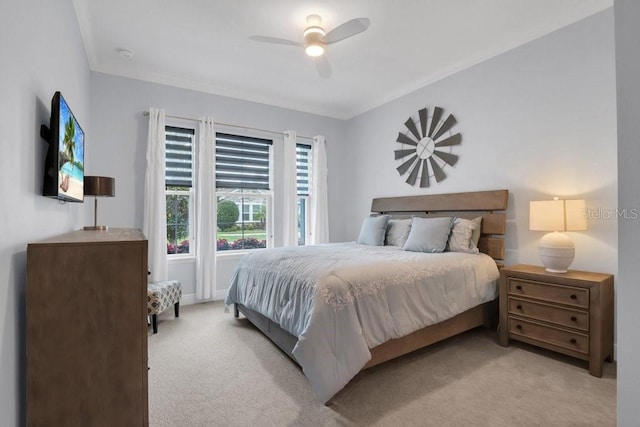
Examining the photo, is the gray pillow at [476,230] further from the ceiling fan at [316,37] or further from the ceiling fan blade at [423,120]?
the ceiling fan at [316,37]

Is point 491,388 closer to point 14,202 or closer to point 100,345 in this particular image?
point 100,345

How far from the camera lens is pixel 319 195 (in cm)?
500

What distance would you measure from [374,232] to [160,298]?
2.48 meters

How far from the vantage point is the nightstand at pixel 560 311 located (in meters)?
2.23

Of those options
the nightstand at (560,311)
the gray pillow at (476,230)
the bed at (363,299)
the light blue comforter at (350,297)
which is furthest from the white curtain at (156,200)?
the nightstand at (560,311)

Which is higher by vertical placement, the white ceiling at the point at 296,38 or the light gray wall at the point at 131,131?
the white ceiling at the point at 296,38

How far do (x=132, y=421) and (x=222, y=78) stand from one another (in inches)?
148

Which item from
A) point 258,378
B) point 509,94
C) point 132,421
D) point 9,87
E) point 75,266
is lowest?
point 258,378

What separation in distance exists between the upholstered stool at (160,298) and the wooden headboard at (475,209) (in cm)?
294

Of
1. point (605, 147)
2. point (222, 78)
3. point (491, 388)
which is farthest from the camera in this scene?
point (222, 78)

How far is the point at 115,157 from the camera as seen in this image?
3.67m

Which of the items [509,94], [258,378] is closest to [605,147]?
[509,94]

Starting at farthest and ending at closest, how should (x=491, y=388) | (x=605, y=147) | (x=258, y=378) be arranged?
(x=605, y=147)
(x=258, y=378)
(x=491, y=388)

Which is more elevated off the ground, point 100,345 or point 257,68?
point 257,68
